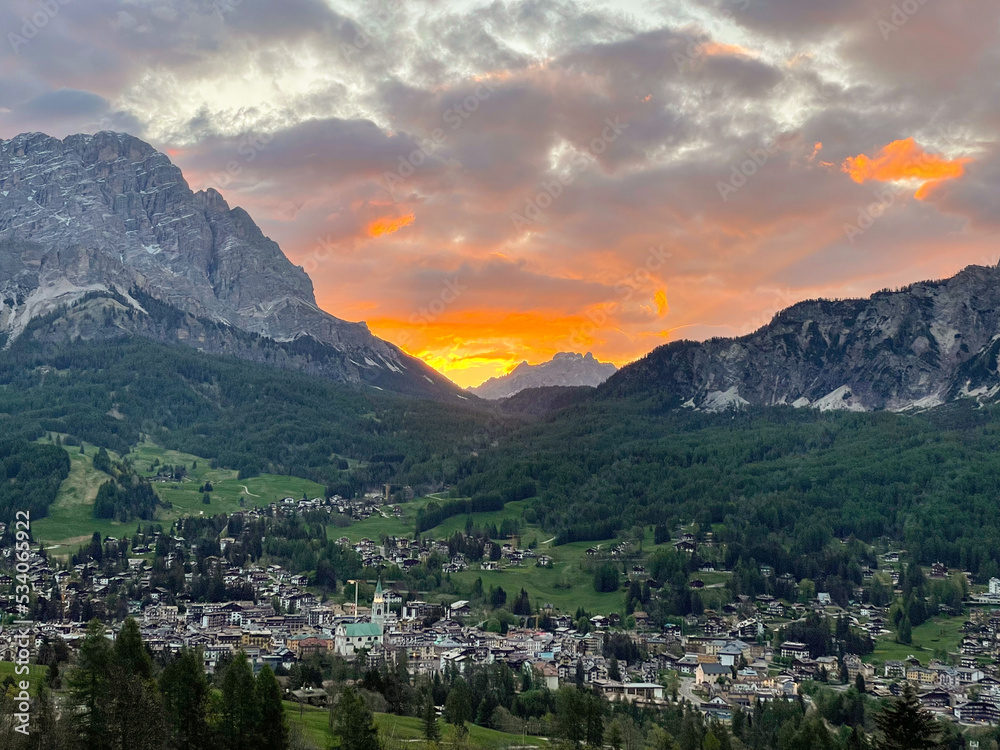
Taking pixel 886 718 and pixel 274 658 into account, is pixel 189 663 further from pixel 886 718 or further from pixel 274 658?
pixel 274 658

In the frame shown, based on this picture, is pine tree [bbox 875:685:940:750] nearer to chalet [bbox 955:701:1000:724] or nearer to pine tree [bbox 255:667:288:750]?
pine tree [bbox 255:667:288:750]

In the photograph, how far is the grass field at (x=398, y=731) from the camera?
99.8 m

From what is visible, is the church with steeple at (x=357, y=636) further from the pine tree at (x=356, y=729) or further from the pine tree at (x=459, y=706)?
the pine tree at (x=356, y=729)

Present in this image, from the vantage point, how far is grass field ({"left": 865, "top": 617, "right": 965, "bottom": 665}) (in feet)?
589

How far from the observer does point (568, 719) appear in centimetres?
10469

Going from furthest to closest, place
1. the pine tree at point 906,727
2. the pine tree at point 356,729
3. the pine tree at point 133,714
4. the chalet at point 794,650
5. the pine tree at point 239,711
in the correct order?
the chalet at point 794,650, the pine tree at point 356,729, the pine tree at point 239,711, the pine tree at point 133,714, the pine tree at point 906,727

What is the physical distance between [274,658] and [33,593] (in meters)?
56.1

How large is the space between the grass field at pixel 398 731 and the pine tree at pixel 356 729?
5.56 m

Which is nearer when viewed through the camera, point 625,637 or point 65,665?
point 65,665

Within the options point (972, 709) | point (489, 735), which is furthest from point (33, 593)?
point (972, 709)

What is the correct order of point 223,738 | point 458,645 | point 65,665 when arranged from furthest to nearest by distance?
point 458,645 → point 65,665 → point 223,738

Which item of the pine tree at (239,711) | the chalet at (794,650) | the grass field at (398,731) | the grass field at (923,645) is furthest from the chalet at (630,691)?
the pine tree at (239,711)

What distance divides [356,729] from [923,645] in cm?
13019

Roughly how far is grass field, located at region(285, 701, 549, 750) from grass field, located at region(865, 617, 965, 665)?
3364 inches
